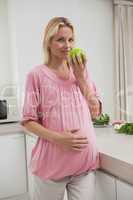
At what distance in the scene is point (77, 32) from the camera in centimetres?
295

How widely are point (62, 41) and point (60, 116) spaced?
0.91 feet

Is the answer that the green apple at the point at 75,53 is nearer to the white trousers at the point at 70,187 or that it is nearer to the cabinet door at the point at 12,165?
the white trousers at the point at 70,187

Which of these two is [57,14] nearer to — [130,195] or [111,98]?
[111,98]

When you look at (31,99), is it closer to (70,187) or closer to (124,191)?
(70,187)

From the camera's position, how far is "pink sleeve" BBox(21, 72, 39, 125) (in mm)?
1095

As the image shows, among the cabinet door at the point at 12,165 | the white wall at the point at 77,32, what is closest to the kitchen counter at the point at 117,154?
the cabinet door at the point at 12,165

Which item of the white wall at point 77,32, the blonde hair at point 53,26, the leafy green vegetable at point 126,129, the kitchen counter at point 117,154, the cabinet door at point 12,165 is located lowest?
the cabinet door at point 12,165

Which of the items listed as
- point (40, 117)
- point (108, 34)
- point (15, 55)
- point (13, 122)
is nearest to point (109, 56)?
point (108, 34)

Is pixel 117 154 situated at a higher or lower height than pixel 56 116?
lower

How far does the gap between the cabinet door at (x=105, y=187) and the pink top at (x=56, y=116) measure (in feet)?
0.52

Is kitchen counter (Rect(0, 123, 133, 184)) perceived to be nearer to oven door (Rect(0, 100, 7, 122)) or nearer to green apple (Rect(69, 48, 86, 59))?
green apple (Rect(69, 48, 86, 59))

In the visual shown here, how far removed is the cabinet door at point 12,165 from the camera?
7.88 ft

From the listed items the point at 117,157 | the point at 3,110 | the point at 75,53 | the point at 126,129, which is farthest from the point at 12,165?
the point at 75,53

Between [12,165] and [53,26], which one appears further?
[12,165]
